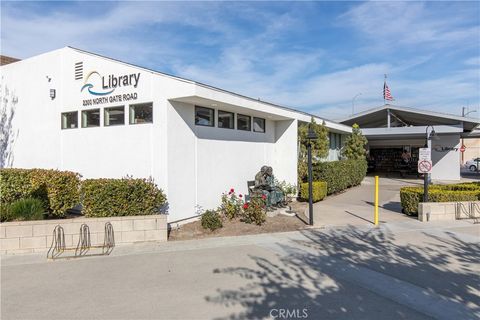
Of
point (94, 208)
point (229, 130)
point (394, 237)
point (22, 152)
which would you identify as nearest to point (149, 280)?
point (94, 208)

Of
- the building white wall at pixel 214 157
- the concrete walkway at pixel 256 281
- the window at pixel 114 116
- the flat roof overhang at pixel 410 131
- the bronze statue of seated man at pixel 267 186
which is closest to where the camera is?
the concrete walkway at pixel 256 281

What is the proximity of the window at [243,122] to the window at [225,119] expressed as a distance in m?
0.47

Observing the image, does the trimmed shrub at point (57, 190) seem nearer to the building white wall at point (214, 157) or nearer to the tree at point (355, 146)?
the building white wall at point (214, 157)

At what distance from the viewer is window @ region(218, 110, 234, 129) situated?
11562 millimetres

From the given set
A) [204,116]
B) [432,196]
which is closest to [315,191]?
[432,196]

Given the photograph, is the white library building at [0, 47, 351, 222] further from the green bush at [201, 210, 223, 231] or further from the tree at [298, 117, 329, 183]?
the tree at [298, 117, 329, 183]

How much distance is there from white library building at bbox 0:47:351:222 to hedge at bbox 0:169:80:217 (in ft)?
4.73

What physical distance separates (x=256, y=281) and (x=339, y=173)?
513 inches

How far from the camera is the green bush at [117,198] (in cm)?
808

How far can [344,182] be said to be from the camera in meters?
18.7

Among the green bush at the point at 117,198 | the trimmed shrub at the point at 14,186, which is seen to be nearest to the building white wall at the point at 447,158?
the green bush at the point at 117,198

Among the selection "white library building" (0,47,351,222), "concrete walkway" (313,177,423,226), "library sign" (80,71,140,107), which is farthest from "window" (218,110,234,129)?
"concrete walkway" (313,177,423,226)

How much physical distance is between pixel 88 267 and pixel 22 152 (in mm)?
7856

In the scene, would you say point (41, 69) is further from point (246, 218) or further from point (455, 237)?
point (455, 237)
